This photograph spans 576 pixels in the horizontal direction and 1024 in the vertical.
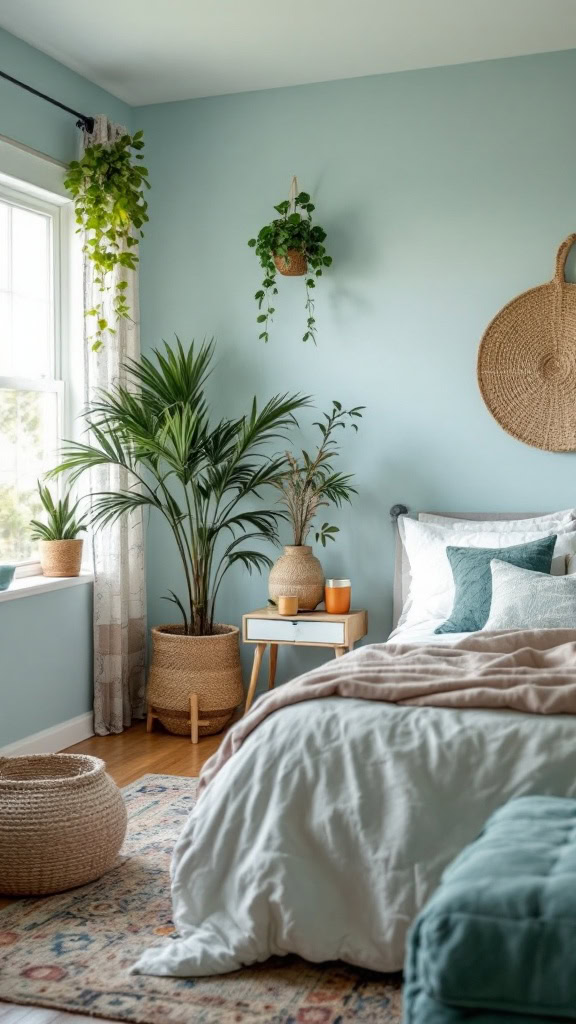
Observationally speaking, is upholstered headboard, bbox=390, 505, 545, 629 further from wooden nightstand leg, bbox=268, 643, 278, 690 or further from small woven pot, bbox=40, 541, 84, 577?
small woven pot, bbox=40, 541, 84, 577

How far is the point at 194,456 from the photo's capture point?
4629 millimetres

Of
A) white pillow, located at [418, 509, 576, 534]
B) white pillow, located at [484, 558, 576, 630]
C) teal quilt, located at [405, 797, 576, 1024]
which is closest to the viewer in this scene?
teal quilt, located at [405, 797, 576, 1024]

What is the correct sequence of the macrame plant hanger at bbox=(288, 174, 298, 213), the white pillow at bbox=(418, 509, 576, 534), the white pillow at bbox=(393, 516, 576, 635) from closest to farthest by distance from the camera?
the white pillow at bbox=(393, 516, 576, 635), the white pillow at bbox=(418, 509, 576, 534), the macrame plant hanger at bbox=(288, 174, 298, 213)

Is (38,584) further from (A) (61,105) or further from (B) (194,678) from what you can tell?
(A) (61,105)

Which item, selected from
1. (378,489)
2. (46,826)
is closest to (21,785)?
(46,826)

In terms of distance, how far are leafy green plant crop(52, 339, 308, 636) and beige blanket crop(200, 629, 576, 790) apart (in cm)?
168

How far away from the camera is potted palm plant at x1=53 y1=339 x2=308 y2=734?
4535 millimetres

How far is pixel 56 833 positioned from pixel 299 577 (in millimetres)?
1901

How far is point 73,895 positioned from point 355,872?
0.95 meters

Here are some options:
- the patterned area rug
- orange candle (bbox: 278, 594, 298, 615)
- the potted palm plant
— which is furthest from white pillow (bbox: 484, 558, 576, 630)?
the patterned area rug

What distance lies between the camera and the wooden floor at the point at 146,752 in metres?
4.17

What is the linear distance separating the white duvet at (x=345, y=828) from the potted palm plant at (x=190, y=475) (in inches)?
78.4

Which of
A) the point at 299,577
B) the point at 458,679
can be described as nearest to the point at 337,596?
the point at 299,577

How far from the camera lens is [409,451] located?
4.73 metres
